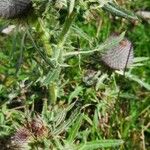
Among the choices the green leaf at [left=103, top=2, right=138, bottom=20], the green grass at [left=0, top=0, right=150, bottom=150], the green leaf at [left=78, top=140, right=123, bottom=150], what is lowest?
the green leaf at [left=78, top=140, right=123, bottom=150]

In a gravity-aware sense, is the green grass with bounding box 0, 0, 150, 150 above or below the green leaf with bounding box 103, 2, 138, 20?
below

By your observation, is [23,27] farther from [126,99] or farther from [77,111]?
[126,99]

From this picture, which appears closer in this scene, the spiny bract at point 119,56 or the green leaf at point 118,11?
the green leaf at point 118,11

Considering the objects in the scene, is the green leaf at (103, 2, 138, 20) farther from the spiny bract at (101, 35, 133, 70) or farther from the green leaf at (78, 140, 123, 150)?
the green leaf at (78, 140, 123, 150)

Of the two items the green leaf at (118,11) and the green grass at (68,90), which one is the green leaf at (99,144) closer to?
the green grass at (68,90)

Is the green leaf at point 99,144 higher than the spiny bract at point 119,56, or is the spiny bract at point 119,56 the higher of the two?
the spiny bract at point 119,56

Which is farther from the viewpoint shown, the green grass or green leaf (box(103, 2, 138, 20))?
the green grass

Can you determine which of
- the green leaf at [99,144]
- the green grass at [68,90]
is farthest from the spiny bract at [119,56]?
the green leaf at [99,144]

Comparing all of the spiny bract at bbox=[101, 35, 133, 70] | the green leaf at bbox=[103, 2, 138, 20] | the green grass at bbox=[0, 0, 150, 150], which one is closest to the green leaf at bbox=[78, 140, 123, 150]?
the green grass at bbox=[0, 0, 150, 150]
